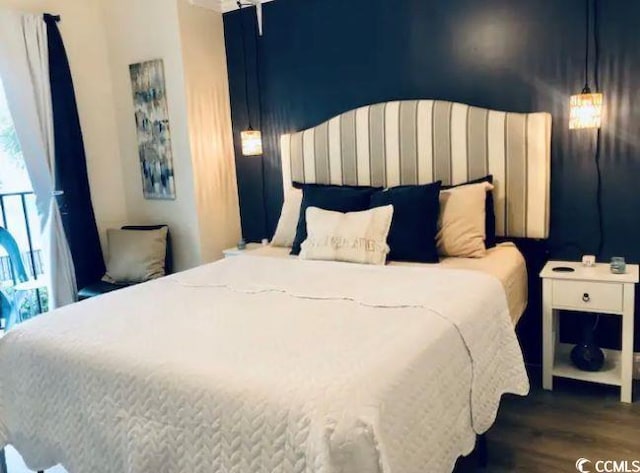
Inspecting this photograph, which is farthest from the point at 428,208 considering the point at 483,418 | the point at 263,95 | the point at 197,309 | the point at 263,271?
the point at 263,95

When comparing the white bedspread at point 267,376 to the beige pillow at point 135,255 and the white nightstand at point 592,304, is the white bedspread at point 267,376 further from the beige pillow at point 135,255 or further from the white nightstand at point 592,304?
the beige pillow at point 135,255

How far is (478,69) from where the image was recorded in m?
3.04

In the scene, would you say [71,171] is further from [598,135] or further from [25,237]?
[598,135]

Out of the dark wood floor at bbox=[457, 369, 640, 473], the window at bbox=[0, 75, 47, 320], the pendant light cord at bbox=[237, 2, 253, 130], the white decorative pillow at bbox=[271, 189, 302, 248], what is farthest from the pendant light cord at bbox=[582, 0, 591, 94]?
the window at bbox=[0, 75, 47, 320]

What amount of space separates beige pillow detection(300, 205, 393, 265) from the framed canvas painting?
4.99ft

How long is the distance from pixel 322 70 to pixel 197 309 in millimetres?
2070

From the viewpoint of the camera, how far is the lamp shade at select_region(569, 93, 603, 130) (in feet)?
8.52

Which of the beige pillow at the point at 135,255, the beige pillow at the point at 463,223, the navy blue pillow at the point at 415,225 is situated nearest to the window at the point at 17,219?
the beige pillow at the point at 135,255

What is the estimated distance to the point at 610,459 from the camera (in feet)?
7.11

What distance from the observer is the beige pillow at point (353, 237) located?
2732 mm

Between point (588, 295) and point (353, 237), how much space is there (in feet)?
3.81

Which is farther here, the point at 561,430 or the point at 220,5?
the point at 220,5

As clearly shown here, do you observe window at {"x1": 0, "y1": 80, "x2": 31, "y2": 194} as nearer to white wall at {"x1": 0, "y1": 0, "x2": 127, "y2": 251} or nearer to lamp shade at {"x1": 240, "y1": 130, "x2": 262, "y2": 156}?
white wall at {"x1": 0, "y1": 0, "x2": 127, "y2": 251}

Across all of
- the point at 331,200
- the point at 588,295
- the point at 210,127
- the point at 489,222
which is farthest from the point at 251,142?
the point at 588,295
